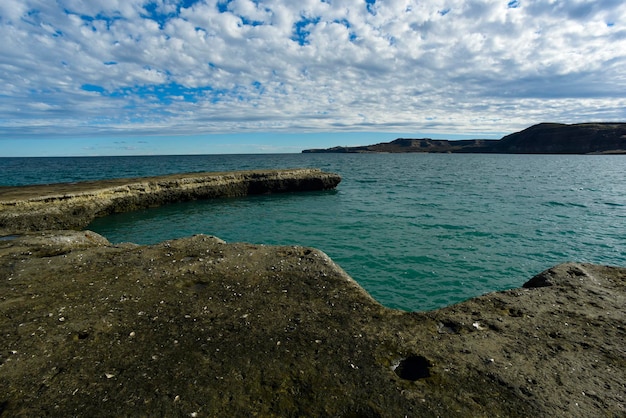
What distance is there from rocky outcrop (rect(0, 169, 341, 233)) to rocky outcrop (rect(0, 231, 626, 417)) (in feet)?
41.0

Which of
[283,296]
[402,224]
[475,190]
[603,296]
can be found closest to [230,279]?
[283,296]

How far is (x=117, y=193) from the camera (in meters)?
29.2

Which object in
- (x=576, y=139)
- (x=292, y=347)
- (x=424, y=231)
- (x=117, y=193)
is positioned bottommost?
(x=424, y=231)

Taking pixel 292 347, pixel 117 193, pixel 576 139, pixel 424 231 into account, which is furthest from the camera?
pixel 576 139

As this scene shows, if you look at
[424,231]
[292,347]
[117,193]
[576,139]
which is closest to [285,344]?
[292,347]

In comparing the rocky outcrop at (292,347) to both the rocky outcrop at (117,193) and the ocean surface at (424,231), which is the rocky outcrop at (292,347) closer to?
the ocean surface at (424,231)

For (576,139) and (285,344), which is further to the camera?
(576,139)

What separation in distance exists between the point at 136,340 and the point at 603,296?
420 inches

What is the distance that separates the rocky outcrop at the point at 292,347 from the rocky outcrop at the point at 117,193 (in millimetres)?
12495

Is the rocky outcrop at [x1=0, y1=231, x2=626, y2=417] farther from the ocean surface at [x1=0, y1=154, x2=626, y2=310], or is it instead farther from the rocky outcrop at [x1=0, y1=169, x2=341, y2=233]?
the rocky outcrop at [x1=0, y1=169, x2=341, y2=233]

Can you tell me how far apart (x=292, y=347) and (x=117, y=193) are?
2947cm

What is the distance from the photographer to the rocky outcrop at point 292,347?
4668 mm

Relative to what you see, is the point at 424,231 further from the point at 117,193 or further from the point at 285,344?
the point at 117,193

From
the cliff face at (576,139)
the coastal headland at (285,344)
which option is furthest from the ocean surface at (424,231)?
the cliff face at (576,139)
